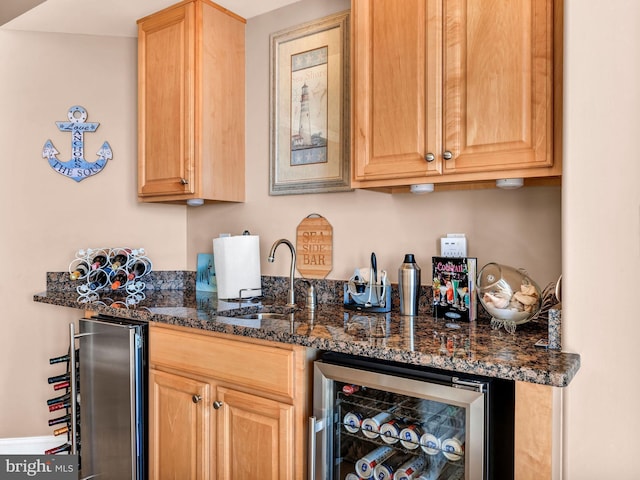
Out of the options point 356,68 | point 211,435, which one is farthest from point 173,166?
point 211,435

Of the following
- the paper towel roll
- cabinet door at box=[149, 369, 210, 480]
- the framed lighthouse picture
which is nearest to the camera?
cabinet door at box=[149, 369, 210, 480]

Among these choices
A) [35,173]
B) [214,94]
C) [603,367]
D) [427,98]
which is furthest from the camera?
[35,173]

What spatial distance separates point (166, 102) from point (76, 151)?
0.75 meters

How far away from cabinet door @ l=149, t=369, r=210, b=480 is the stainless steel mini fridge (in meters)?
0.07

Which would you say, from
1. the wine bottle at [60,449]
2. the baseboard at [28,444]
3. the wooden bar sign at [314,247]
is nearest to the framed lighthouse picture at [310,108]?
the wooden bar sign at [314,247]

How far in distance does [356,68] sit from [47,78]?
2025mm

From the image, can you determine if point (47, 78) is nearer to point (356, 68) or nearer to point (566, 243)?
point (356, 68)

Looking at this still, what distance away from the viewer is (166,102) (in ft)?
8.04

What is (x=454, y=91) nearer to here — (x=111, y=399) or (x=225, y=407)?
(x=225, y=407)

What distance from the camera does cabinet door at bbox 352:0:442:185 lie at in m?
1.64

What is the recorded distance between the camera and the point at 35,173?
8.92ft

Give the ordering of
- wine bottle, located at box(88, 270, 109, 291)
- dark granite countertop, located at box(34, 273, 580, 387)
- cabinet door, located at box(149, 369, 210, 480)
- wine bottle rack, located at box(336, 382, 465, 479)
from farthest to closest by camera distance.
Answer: wine bottle, located at box(88, 270, 109, 291) < cabinet door, located at box(149, 369, 210, 480) < wine bottle rack, located at box(336, 382, 465, 479) < dark granite countertop, located at box(34, 273, 580, 387)

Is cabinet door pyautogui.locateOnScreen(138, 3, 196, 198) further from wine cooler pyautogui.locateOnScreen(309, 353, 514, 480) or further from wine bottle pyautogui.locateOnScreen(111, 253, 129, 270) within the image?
wine cooler pyautogui.locateOnScreen(309, 353, 514, 480)

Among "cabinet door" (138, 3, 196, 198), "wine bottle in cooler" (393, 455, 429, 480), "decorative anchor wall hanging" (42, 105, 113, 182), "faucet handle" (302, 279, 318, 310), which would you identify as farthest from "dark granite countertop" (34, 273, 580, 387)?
"decorative anchor wall hanging" (42, 105, 113, 182)
